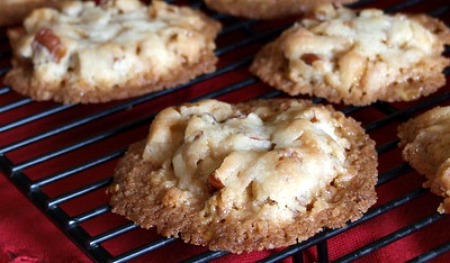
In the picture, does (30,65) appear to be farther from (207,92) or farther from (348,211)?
(348,211)

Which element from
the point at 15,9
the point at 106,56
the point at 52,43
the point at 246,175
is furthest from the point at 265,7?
the point at 246,175

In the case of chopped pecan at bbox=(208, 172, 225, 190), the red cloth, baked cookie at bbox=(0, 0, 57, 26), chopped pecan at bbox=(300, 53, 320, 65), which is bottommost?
the red cloth

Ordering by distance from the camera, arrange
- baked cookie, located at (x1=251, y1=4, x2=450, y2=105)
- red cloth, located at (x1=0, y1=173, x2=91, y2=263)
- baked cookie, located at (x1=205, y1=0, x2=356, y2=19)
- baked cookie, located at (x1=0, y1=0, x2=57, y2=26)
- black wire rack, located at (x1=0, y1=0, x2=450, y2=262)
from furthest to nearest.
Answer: baked cookie, located at (x1=0, y1=0, x2=57, y2=26), baked cookie, located at (x1=205, y1=0, x2=356, y2=19), baked cookie, located at (x1=251, y1=4, x2=450, y2=105), red cloth, located at (x1=0, y1=173, x2=91, y2=263), black wire rack, located at (x1=0, y1=0, x2=450, y2=262)

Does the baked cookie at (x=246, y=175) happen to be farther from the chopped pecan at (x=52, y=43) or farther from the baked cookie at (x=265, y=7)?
the baked cookie at (x=265, y=7)

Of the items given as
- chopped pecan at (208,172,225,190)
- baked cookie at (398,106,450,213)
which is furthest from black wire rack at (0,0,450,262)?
chopped pecan at (208,172,225,190)

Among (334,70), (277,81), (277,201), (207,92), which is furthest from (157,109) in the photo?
(277,201)

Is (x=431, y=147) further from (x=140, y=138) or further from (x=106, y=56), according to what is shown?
(x=106, y=56)

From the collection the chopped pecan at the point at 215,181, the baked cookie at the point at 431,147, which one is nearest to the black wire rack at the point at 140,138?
the baked cookie at the point at 431,147

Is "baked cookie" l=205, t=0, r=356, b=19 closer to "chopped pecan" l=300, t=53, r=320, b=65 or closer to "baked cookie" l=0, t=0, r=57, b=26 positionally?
"chopped pecan" l=300, t=53, r=320, b=65
